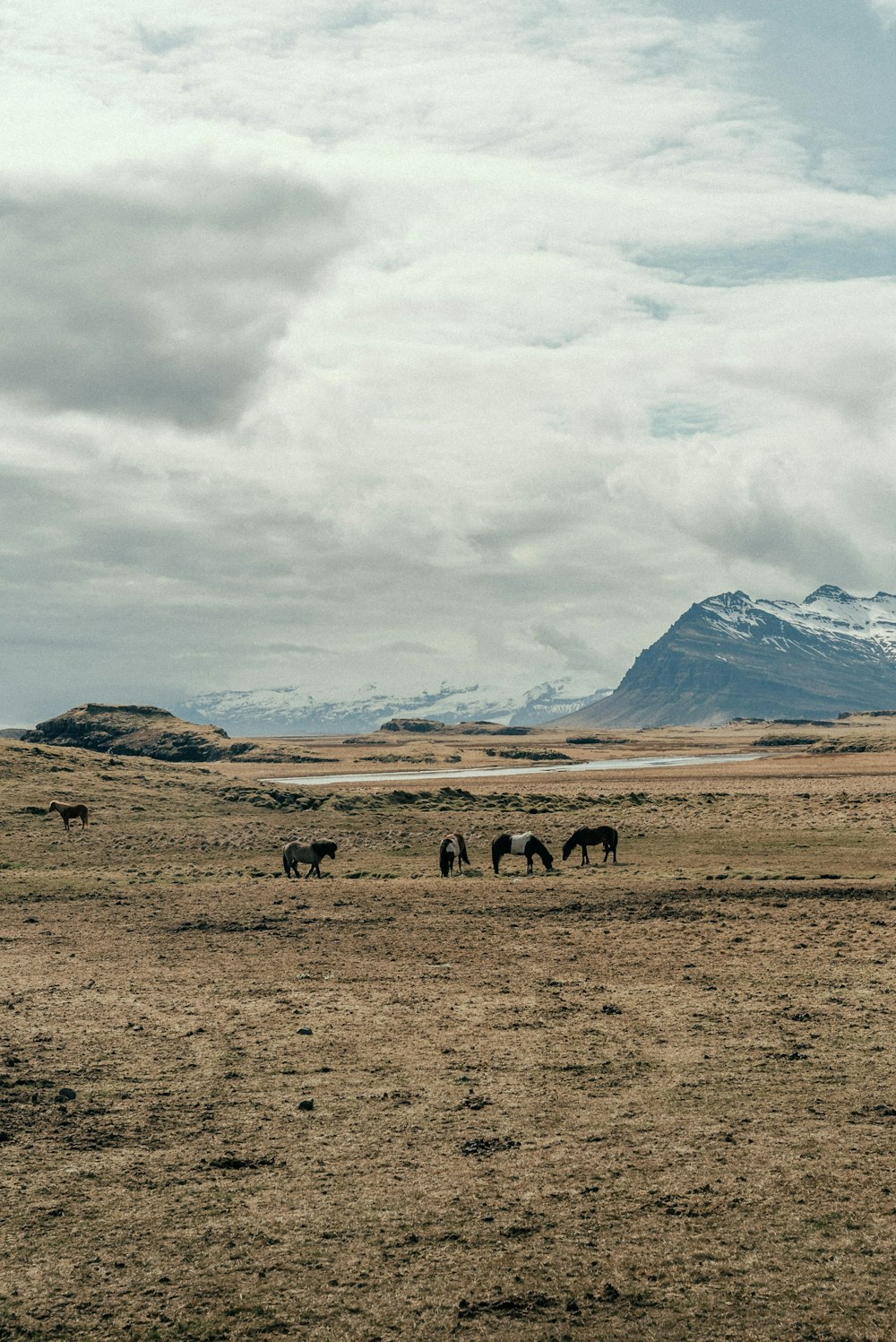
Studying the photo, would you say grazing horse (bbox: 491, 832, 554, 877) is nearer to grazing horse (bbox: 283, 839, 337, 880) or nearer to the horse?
the horse

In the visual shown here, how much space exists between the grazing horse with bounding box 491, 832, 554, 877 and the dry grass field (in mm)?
3531

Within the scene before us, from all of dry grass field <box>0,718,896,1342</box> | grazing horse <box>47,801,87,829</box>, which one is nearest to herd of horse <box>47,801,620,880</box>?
dry grass field <box>0,718,896,1342</box>

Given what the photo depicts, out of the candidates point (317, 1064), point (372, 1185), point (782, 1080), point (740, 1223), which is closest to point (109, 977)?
point (317, 1064)

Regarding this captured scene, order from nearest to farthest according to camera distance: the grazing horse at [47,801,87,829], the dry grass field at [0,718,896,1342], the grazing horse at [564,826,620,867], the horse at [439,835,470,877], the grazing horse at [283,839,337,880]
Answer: the dry grass field at [0,718,896,1342] < the horse at [439,835,470,877] < the grazing horse at [283,839,337,880] < the grazing horse at [564,826,620,867] < the grazing horse at [47,801,87,829]

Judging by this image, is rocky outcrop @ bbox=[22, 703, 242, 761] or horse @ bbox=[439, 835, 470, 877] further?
rocky outcrop @ bbox=[22, 703, 242, 761]

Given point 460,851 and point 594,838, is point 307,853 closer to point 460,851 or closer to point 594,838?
point 460,851

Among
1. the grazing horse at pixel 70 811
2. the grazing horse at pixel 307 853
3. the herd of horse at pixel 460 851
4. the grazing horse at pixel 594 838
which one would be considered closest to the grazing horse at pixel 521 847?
the herd of horse at pixel 460 851

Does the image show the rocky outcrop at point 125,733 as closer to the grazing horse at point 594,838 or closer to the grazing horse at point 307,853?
the grazing horse at point 307,853

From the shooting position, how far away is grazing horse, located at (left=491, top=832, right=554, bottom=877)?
36531 mm

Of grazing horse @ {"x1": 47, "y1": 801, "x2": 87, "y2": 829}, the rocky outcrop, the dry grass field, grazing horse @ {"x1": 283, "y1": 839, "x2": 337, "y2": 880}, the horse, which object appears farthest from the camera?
the rocky outcrop

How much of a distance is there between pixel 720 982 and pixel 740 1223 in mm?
10295

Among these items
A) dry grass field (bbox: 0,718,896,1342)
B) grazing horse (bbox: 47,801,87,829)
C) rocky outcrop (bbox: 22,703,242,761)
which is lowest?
dry grass field (bbox: 0,718,896,1342)

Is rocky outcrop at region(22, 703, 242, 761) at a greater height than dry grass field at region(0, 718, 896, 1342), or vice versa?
rocky outcrop at region(22, 703, 242, 761)

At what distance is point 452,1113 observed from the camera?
14.0 m
